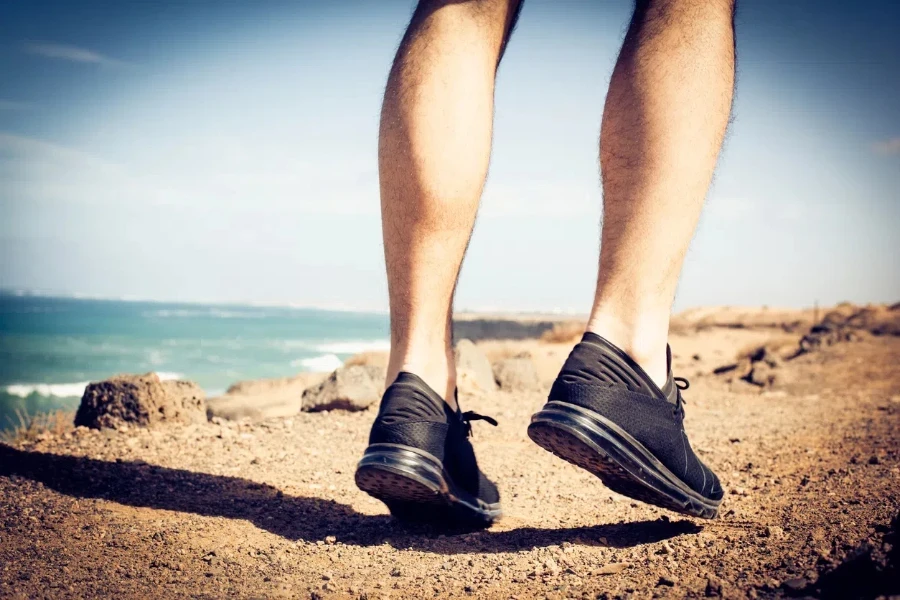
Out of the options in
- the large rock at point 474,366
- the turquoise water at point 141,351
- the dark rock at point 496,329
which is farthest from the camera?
the dark rock at point 496,329

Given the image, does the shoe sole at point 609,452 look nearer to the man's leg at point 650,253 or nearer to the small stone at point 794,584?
the man's leg at point 650,253

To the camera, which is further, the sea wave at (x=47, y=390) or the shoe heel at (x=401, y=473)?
the sea wave at (x=47, y=390)

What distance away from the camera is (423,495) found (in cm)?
146

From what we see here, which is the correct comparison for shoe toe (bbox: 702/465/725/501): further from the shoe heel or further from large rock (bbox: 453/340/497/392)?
large rock (bbox: 453/340/497/392)

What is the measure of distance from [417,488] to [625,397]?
497 mm

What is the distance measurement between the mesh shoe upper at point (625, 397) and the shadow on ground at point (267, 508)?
255mm

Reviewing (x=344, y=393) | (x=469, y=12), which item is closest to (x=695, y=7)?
(x=469, y=12)

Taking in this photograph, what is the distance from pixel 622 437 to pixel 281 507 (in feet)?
3.61

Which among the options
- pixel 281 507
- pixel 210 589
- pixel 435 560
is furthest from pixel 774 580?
A: pixel 281 507

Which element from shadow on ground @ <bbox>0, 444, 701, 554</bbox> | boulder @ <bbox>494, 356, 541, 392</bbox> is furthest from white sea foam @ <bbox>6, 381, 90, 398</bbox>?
shadow on ground @ <bbox>0, 444, 701, 554</bbox>

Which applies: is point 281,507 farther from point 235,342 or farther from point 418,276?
point 235,342

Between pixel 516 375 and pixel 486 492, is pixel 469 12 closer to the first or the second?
pixel 486 492

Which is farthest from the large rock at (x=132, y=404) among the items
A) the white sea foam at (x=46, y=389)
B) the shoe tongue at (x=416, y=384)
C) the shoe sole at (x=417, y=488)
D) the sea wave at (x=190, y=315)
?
the sea wave at (x=190, y=315)

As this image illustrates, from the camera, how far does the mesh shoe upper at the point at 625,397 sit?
1.29 m
